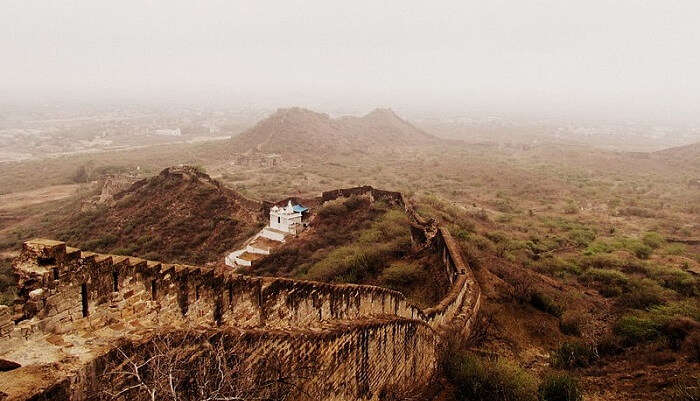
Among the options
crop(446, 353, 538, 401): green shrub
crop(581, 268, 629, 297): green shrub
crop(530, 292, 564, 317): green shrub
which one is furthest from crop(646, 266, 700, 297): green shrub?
crop(446, 353, 538, 401): green shrub

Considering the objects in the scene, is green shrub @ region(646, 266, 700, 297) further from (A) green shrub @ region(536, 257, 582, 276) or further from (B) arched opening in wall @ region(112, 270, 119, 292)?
(B) arched opening in wall @ region(112, 270, 119, 292)

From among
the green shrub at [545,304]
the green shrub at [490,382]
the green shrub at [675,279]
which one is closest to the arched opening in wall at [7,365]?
the green shrub at [490,382]

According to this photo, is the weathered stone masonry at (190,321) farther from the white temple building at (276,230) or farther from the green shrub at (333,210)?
the green shrub at (333,210)

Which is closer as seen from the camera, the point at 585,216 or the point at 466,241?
the point at 466,241

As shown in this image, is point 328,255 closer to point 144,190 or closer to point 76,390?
point 76,390

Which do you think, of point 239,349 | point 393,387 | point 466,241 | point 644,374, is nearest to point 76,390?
point 239,349

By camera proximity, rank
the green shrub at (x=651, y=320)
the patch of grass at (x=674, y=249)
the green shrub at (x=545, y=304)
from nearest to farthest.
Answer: the green shrub at (x=651, y=320) < the green shrub at (x=545, y=304) < the patch of grass at (x=674, y=249)

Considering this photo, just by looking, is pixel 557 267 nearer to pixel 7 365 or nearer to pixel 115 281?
pixel 115 281
